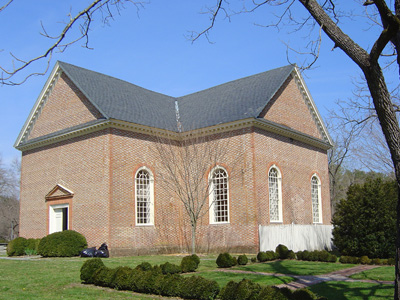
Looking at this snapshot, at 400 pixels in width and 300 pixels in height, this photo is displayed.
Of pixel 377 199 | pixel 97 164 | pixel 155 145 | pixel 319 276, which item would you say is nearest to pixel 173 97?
pixel 155 145

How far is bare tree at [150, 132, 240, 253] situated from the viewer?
22.8 m

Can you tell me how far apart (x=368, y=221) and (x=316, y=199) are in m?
9.67

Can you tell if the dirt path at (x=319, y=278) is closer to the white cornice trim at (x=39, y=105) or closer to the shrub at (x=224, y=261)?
the shrub at (x=224, y=261)

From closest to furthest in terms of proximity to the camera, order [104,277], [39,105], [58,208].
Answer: [104,277]
[58,208]
[39,105]

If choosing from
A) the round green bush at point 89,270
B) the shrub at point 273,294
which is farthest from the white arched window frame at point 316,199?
the shrub at point 273,294

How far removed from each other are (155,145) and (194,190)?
354 cm

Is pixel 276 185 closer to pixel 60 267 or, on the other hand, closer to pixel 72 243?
pixel 72 243

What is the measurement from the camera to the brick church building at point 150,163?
21.8 metres

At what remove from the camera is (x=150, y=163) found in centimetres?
2344

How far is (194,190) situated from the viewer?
22.1 m

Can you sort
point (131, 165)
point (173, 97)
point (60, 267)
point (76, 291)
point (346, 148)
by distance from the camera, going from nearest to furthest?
point (76, 291)
point (60, 267)
point (131, 165)
point (173, 97)
point (346, 148)

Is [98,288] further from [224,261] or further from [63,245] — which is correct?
[63,245]

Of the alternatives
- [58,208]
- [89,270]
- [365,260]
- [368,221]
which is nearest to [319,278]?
[365,260]

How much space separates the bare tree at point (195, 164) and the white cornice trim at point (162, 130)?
1.30 feet
